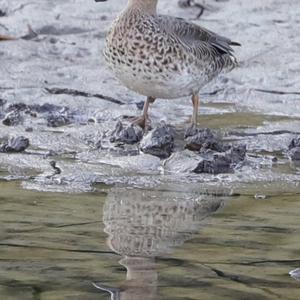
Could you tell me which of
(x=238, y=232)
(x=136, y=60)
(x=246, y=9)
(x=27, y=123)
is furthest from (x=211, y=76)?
(x=246, y=9)

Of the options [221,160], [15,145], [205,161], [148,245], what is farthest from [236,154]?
[148,245]

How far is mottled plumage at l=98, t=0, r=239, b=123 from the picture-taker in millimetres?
8047

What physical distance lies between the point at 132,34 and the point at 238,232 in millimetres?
2570

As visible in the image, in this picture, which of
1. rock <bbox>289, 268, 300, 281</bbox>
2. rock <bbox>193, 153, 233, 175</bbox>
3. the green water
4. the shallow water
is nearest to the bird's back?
the shallow water

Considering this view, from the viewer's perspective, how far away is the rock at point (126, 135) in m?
8.09

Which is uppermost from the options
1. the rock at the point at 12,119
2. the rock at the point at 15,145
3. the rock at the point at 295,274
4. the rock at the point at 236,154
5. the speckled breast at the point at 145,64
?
the speckled breast at the point at 145,64

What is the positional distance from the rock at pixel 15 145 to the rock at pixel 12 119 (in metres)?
0.89

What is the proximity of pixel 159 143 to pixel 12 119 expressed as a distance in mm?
1412

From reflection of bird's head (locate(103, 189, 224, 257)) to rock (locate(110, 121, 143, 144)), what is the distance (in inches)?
54.2

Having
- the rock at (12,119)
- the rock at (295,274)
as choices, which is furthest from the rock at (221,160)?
the rock at (295,274)

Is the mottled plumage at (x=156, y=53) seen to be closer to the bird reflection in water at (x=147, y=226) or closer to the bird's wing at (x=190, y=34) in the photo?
the bird's wing at (x=190, y=34)

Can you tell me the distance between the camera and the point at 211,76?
27.9 feet

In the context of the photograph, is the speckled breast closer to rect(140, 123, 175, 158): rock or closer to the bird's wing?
the bird's wing

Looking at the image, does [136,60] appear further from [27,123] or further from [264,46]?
[264,46]
